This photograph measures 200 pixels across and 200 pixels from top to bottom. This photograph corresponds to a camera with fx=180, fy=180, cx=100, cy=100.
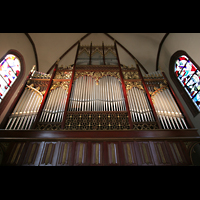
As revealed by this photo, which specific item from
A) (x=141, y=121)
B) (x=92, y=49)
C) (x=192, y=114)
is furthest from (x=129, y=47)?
(x=141, y=121)

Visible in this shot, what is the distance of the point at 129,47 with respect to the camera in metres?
9.68

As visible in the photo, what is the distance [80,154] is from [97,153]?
0.37 meters

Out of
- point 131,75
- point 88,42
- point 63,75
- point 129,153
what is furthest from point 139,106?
point 88,42

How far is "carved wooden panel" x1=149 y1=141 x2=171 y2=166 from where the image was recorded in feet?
12.7

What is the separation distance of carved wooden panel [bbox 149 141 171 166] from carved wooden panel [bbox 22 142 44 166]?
8.32 feet

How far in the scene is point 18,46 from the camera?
7.55 metres

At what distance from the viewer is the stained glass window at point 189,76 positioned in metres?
6.22

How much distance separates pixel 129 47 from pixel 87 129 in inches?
251

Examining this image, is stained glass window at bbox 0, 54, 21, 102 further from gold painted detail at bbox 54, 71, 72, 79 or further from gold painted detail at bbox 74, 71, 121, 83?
gold painted detail at bbox 74, 71, 121, 83

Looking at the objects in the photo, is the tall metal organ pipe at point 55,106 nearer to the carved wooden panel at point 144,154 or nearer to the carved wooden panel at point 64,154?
the carved wooden panel at point 64,154

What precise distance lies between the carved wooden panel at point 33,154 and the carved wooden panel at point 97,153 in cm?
117

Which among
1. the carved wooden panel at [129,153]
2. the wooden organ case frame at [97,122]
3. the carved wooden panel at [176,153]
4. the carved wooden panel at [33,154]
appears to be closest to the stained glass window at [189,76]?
the wooden organ case frame at [97,122]
